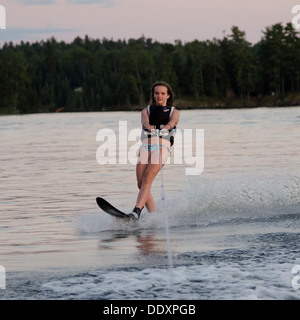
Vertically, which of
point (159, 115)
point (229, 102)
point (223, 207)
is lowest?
point (223, 207)

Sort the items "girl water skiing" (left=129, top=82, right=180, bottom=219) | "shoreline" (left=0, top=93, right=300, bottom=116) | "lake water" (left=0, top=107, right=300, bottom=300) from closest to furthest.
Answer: "lake water" (left=0, top=107, right=300, bottom=300) < "girl water skiing" (left=129, top=82, right=180, bottom=219) < "shoreline" (left=0, top=93, right=300, bottom=116)

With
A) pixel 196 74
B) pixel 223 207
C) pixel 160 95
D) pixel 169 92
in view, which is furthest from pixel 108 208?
pixel 196 74

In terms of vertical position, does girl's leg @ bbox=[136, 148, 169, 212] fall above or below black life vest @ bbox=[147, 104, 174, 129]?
below

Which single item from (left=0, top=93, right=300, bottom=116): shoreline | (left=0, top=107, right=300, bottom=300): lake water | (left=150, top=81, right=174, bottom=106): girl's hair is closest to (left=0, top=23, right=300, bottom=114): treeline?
(left=0, top=93, right=300, bottom=116): shoreline

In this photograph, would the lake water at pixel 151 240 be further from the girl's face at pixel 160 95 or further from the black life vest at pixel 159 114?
the girl's face at pixel 160 95

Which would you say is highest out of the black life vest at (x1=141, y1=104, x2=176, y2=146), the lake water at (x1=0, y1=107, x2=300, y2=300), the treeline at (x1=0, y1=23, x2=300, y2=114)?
the treeline at (x1=0, y1=23, x2=300, y2=114)

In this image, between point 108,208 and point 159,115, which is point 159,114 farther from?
point 108,208

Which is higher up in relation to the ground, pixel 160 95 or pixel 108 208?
pixel 160 95

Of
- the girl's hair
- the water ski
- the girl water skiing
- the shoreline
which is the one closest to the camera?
the water ski

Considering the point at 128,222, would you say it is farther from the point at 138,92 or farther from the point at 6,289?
the point at 138,92

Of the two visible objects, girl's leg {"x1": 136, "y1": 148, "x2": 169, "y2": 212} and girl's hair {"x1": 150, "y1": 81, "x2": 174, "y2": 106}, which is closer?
girl's leg {"x1": 136, "y1": 148, "x2": 169, "y2": 212}

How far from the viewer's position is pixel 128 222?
985cm

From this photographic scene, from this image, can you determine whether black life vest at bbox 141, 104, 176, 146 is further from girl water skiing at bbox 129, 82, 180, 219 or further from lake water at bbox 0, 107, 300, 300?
lake water at bbox 0, 107, 300, 300

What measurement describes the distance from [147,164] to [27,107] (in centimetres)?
16849
